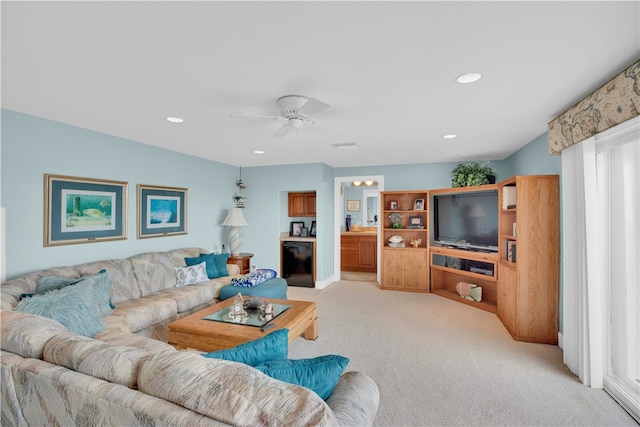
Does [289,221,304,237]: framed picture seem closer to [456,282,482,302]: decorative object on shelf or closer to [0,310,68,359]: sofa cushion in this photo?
[456,282,482,302]: decorative object on shelf

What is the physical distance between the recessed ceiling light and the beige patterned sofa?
79.1 inches

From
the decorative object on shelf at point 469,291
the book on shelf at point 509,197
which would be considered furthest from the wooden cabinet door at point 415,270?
the book on shelf at point 509,197

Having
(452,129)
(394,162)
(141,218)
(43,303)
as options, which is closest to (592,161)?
(452,129)

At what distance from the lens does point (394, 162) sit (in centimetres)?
574

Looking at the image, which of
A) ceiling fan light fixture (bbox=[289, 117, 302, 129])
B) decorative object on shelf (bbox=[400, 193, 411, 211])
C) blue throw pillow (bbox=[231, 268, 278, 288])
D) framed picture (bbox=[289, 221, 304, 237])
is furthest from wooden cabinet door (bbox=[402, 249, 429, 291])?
ceiling fan light fixture (bbox=[289, 117, 302, 129])

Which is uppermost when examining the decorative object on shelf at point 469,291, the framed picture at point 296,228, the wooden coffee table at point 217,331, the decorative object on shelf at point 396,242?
the framed picture at point 296,228

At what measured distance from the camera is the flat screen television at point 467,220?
15.0ft

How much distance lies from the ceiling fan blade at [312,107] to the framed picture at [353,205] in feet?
19.0

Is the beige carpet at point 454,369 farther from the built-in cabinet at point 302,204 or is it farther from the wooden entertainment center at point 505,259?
the built-in cabinet at point 302,204

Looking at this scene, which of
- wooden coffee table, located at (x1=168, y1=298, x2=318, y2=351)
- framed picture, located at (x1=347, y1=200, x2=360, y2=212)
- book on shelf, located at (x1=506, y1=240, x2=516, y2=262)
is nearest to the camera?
wooden coffee table, located at (x1=168, y1=298, x2=318, y2=351)

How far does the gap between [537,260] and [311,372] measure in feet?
10.3

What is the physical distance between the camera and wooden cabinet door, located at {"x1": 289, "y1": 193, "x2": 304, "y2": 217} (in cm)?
639

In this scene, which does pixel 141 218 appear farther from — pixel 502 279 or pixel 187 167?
pixel 502 279

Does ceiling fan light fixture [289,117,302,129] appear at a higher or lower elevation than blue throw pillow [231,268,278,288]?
higher
